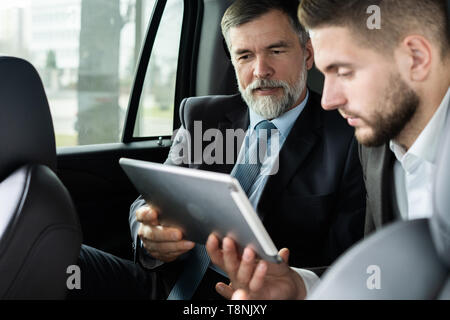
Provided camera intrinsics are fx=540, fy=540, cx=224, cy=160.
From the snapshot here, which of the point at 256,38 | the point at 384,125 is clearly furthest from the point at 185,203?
the point at 256,38

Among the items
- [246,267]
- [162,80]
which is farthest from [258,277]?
[162,80]

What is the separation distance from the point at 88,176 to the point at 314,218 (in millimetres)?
1088

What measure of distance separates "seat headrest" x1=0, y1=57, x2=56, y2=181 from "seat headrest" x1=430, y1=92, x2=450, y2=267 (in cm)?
95

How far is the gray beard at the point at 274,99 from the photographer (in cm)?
174

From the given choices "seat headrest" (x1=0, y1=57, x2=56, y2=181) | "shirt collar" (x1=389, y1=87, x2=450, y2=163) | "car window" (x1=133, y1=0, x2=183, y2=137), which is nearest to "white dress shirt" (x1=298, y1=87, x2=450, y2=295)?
"shirt collar" (x1=389, y1=87, x2=450, y2=163)

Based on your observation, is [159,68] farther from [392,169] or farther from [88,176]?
[392,169]

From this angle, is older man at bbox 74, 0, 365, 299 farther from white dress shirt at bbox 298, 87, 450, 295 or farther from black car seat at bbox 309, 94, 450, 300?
black car seat at bbox 309, 94, 450, 300

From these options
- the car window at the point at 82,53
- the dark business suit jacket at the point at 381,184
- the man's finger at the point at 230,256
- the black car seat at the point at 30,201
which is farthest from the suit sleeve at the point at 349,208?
the car window at the point at 82,53

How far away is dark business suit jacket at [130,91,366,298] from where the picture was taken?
1594 millimetres

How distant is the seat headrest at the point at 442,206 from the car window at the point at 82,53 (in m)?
1.88

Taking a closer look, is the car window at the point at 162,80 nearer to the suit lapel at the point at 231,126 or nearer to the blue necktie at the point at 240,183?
the suit lapel at the point at 231,126

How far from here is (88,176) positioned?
2.28m

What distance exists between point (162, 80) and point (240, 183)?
133 centimetres

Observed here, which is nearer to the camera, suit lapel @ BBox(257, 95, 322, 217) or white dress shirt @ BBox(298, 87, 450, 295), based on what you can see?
white dress shirt @ BBox(298, 87, 450, 295)
